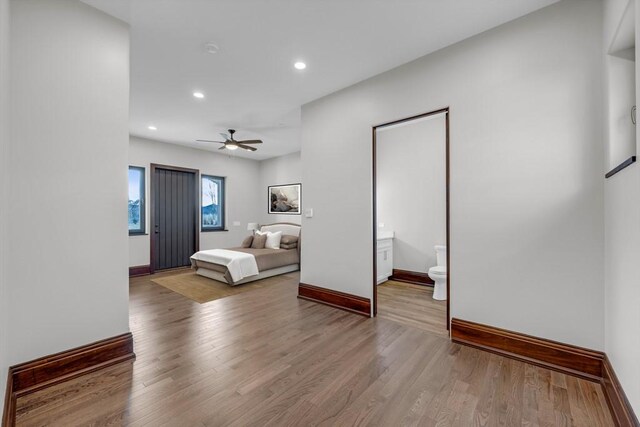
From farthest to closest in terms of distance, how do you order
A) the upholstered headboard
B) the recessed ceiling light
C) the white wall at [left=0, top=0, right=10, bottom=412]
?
1. the upholstered headboard
2. the recessed ceiling light
3. the white wall at [left=0, top=0, right=10, bottom=412]

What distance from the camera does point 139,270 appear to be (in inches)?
220

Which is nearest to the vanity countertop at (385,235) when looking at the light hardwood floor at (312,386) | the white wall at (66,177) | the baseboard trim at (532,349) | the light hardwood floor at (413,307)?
the light hardwood floor at (413,307)

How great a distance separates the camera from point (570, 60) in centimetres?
210

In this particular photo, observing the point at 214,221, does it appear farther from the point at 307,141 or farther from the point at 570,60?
the point at 570,60

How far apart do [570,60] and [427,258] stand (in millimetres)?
3206

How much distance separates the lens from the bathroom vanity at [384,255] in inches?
181

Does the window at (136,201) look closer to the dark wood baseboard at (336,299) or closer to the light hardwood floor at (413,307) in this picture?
the dark wood baseboard at (336,299)

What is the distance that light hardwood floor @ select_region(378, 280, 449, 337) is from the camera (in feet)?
9.91

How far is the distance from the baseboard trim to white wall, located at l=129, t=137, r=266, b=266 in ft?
18.9

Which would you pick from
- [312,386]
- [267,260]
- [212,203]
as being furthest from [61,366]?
[212,203]

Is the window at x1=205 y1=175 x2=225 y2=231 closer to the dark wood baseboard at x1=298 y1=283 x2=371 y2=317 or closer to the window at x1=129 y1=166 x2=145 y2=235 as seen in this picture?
the window at x1=129 y1=166 x2=145 y2=235

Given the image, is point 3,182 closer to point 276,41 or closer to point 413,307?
point 276,41

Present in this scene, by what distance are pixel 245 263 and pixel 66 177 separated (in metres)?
3.15

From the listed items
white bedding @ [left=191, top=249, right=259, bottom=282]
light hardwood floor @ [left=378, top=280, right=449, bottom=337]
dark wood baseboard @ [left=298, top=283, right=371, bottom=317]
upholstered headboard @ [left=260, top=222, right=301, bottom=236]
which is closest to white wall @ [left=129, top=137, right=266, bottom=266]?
upholstered headboard @ [left=260, top=222, right=301, bottom=236]
